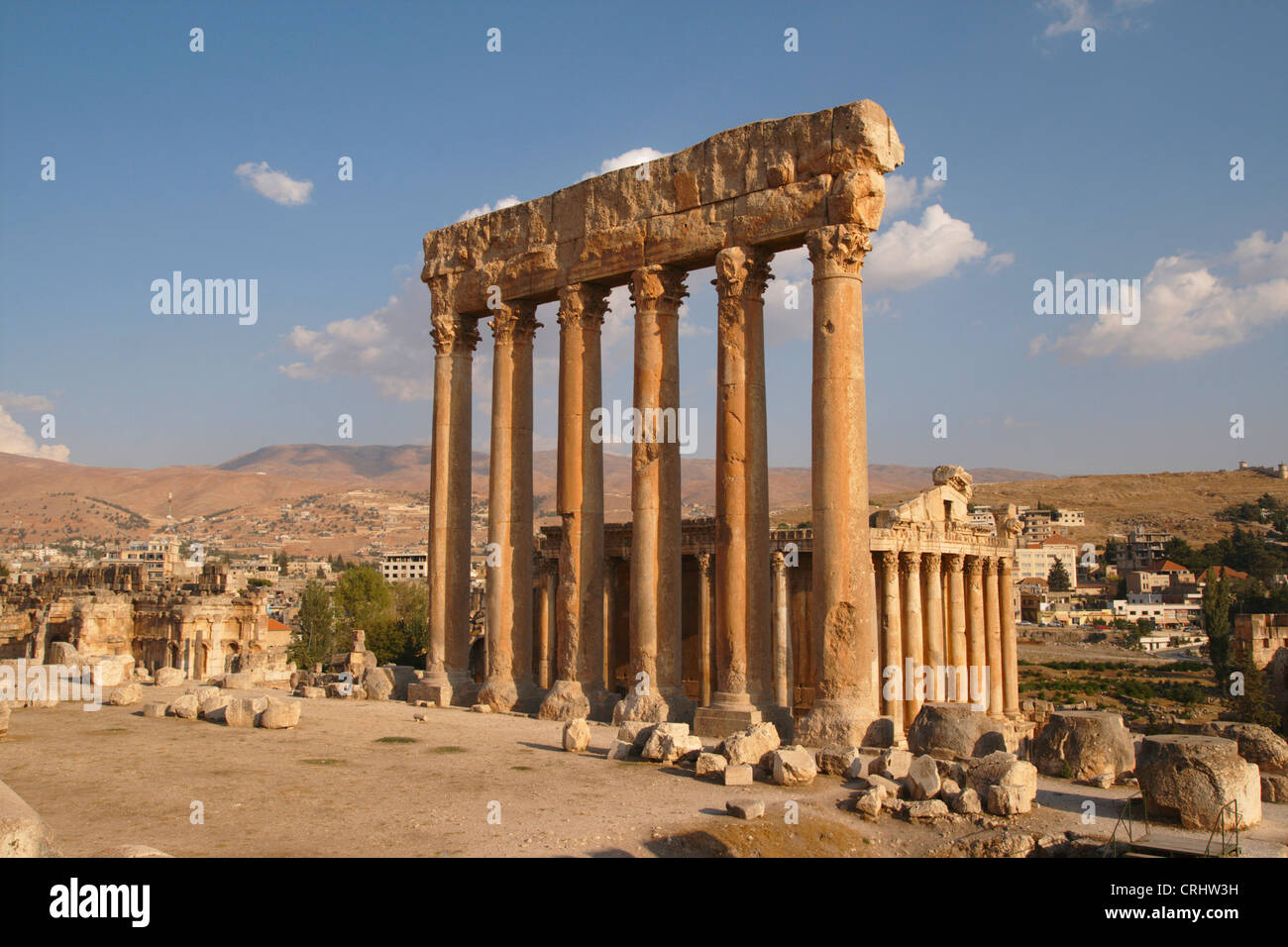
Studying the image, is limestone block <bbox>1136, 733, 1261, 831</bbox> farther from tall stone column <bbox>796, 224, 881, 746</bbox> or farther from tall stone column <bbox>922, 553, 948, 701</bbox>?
tall stone column <bbox>922, 553, 948, 701</bbox>

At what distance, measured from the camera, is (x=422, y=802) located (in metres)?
12.1

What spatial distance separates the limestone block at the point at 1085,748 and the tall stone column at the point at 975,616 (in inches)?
827

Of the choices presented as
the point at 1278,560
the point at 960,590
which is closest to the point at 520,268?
the point at 960,590

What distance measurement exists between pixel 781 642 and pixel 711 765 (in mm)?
15108

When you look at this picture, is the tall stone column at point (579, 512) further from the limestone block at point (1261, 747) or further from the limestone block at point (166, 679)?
the limestone block at point (166, 679)

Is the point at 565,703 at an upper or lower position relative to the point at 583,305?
lower

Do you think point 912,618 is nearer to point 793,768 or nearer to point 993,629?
point 993,629

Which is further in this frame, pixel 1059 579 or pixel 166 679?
pixel 1059 579

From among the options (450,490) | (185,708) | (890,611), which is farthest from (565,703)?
(890,611)

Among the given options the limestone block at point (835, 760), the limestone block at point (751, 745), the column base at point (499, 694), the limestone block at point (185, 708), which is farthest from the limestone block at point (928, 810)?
the limestone block at point (185, 708)

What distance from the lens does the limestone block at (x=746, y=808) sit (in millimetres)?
11143

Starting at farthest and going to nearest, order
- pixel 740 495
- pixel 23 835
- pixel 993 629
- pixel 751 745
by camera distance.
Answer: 1. pixel 993 629
2. pixel 740 495
3. pixel 751 745
4. pixel 23 835

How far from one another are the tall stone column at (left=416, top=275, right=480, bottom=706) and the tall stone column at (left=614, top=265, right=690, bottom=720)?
597 centimetres

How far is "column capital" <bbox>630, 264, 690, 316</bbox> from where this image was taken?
20.5 meters
